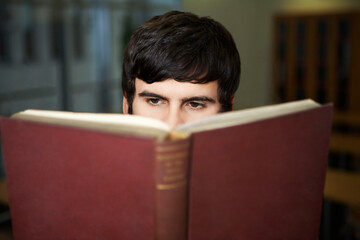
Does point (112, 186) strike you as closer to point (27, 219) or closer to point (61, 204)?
point (61, 204)

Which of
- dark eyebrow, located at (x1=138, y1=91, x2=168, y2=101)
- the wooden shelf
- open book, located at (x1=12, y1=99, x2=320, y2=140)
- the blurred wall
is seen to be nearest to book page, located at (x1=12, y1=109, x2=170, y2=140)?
open book, located at (x1=12, y1=99, x2=320, y2=140)

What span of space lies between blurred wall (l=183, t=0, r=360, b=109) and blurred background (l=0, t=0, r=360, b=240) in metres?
0.02

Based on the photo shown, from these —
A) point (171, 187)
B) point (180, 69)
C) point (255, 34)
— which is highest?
point (180, 69)

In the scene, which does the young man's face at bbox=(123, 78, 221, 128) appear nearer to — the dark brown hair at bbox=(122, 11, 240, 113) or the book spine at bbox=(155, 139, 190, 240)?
the dark brown hair at bbox=(122, 11, 240, 113)

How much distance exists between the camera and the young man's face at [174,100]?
1.10m

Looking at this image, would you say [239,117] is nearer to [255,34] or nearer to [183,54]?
[183,54]

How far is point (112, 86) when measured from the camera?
581 cm

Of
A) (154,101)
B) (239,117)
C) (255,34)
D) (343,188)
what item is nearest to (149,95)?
(154,101)

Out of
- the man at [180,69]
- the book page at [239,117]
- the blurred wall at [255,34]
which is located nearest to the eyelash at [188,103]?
the man at [180,69]

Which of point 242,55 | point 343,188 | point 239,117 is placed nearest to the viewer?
point 239,117

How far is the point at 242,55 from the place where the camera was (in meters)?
3.17

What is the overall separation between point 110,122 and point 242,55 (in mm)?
2622

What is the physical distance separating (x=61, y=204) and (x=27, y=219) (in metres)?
0.10

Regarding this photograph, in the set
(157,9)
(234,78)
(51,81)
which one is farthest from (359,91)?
(234,78)
